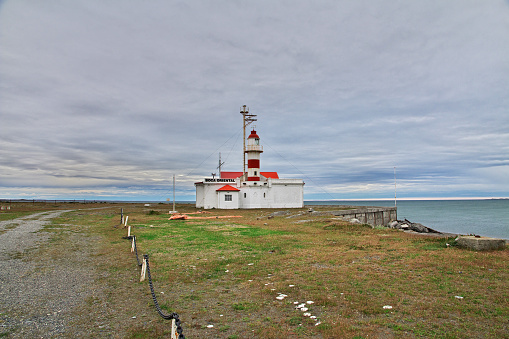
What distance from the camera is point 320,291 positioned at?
7891 millimetres

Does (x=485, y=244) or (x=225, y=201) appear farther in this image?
(x=225, y=201)

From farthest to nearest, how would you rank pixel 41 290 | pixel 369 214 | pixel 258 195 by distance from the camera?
1. pixel 258 195
2. pixel 369 214
3. pixel 41 290

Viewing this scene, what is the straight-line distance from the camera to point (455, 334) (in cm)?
536

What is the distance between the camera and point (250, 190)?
175ft

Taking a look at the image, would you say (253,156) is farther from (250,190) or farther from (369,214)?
(369,214)

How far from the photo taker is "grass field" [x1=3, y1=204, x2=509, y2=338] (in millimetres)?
5777

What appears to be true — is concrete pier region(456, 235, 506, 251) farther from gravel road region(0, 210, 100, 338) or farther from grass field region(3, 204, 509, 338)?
gravel road region(0, 210, 100, 338)

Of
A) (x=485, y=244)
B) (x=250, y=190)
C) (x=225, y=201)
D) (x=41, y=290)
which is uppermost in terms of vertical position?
(x=250, y=190)

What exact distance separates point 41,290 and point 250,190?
148 feet

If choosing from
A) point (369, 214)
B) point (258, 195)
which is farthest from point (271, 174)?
point (369, 214)

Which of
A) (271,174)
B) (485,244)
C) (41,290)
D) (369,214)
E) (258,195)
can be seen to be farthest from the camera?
(271,174)

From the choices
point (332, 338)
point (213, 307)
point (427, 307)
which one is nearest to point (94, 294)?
point (213, 307)

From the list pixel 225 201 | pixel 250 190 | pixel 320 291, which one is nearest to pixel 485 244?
pixel 320 291

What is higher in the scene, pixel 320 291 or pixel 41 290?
pixel 320 291
